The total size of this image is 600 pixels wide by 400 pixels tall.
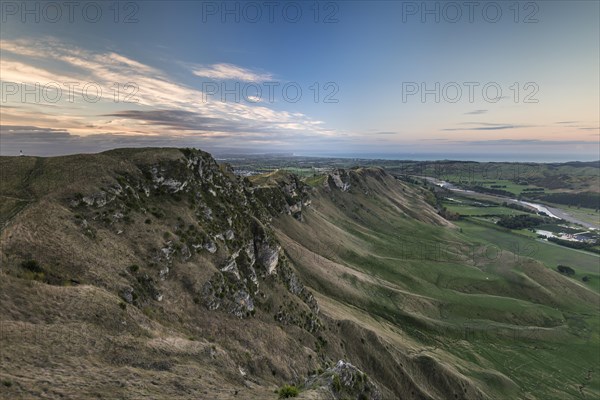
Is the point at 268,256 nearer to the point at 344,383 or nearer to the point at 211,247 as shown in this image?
the point at 211,247

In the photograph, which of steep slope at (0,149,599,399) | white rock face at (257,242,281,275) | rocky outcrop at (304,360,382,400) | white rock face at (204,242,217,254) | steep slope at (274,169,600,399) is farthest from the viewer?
steep slope at (274,169,600,399)

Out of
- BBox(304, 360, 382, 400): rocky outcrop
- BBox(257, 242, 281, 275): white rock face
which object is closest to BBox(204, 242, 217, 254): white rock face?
BBox(257, 242, 281, 275): white rock face

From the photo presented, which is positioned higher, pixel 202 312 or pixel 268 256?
pixel 268 256

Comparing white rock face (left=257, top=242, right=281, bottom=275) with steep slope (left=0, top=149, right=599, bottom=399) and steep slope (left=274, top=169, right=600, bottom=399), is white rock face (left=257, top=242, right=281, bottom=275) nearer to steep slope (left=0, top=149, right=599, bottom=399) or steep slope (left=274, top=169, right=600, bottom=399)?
steep slope (left=0, top=149, right=599, bottom=399)

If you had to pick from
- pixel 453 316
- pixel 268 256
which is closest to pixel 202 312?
pixel 268 256

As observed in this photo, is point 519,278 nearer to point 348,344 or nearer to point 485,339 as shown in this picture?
point 485,339

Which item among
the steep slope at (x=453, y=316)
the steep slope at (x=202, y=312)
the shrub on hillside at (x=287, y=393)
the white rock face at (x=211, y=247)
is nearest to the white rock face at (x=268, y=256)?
the steep slope at (x=202, y=312)

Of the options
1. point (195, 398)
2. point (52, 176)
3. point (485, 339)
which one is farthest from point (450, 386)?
point (52, 176)

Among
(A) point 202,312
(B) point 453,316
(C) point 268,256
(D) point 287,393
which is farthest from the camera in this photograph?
(B) point 453,316
